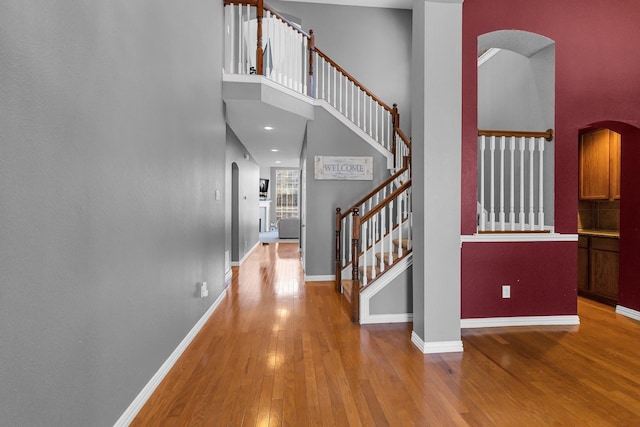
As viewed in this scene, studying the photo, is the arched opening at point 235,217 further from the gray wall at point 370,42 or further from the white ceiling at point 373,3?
the white ceiling at point 373,3

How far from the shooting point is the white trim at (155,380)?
1.75 meters

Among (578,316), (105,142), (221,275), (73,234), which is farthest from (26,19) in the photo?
(578,316)

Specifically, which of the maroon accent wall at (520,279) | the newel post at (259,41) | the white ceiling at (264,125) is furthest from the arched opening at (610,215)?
the newel post at (259,41)

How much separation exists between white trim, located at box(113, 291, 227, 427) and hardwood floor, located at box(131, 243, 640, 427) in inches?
1.6

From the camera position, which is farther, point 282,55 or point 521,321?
point 282,55

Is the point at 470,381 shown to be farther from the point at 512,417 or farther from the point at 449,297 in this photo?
the point at 449,297

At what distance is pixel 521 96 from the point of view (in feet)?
14.1

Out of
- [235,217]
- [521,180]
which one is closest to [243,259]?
[235,217]

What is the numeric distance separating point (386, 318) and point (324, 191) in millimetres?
2451

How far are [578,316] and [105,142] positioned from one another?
4509 mm

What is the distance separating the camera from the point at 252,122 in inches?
198

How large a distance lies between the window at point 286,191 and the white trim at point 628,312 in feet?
39.7

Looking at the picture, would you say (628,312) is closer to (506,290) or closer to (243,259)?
(506,290)

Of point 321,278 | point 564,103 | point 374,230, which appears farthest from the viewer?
point 321,278
